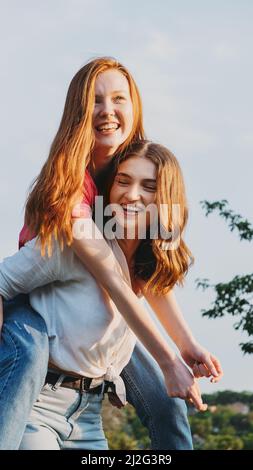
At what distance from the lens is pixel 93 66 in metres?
2.98

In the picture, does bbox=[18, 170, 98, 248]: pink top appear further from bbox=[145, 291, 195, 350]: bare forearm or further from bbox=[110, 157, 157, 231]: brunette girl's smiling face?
bbox=[145, 291, 195, 350]: bare forearm

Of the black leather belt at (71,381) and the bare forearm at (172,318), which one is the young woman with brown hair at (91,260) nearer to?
the bare forearm at (172,318)

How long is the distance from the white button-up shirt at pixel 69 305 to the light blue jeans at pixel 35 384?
0.17 feet

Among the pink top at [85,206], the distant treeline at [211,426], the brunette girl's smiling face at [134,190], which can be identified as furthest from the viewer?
the distant treeline at [211,426]

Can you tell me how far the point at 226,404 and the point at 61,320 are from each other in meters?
17.3

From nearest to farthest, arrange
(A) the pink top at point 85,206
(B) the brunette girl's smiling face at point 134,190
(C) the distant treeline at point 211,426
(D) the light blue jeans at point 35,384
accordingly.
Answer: (D) the light blue jeans at point 35,384 < (A) the pink top at point 85,206 < (B) the brunette girl's smiling face at point 134,190 < (C) the distant treeline at point 211,426

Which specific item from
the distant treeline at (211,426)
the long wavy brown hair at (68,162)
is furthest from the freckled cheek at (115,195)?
the distant treeline at (211,426)

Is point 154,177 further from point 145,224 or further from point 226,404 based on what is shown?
point 226,404

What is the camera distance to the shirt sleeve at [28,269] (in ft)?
9.00

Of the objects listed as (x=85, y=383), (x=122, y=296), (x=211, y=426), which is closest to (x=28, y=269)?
(x=122, y=296)

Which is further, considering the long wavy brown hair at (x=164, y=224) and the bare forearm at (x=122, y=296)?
the long wavy brown hair at (x=164, y=224)

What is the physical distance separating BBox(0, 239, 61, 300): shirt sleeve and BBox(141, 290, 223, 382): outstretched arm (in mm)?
402

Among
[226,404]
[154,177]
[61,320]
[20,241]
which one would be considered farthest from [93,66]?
[226,404]

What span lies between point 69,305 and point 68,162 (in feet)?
1.46
